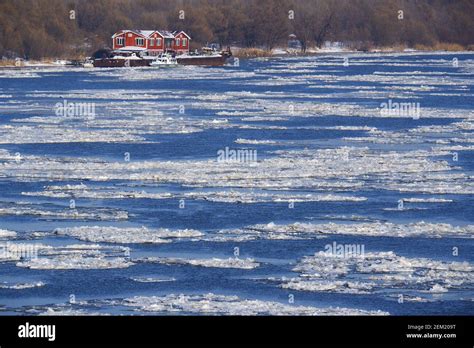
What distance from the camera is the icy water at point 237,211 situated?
15211 mm

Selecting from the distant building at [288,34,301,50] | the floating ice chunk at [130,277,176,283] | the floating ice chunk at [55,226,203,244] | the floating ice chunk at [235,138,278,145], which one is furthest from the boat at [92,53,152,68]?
the floating ice chunk at [130,277,176,283]

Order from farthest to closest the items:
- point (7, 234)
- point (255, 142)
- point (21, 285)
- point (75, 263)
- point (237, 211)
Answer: point (255, 142), point (237, 211), point (7, 234), point (75, 263), point (21, 285)

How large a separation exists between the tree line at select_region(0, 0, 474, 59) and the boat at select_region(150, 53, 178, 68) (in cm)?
942

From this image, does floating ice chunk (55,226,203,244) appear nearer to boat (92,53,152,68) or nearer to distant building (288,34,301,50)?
boat (92,53,152,68)

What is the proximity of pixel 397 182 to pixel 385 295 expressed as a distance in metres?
8.59

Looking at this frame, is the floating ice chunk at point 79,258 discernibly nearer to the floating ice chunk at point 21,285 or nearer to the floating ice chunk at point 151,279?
the floating ice chunk at point 151,279

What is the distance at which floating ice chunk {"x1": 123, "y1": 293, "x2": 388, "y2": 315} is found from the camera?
1418 centimetres

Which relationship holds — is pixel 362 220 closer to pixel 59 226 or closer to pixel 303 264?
pixel 303 264

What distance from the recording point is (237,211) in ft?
67.5

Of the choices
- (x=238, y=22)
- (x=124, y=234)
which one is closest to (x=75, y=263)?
(x=124, y=234)

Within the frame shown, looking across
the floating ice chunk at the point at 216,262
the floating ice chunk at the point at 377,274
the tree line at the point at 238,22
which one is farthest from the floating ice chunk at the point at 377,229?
the tree line at the point at 238,22

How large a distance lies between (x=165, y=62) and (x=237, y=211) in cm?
6353

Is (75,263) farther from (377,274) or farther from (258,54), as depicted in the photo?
(258,54)

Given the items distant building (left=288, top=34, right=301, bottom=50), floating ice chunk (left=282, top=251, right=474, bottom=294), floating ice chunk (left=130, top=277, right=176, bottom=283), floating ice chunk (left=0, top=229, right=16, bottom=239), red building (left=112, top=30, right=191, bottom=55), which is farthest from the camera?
distant building (left=288, top=34, right=301, bottom=50)
